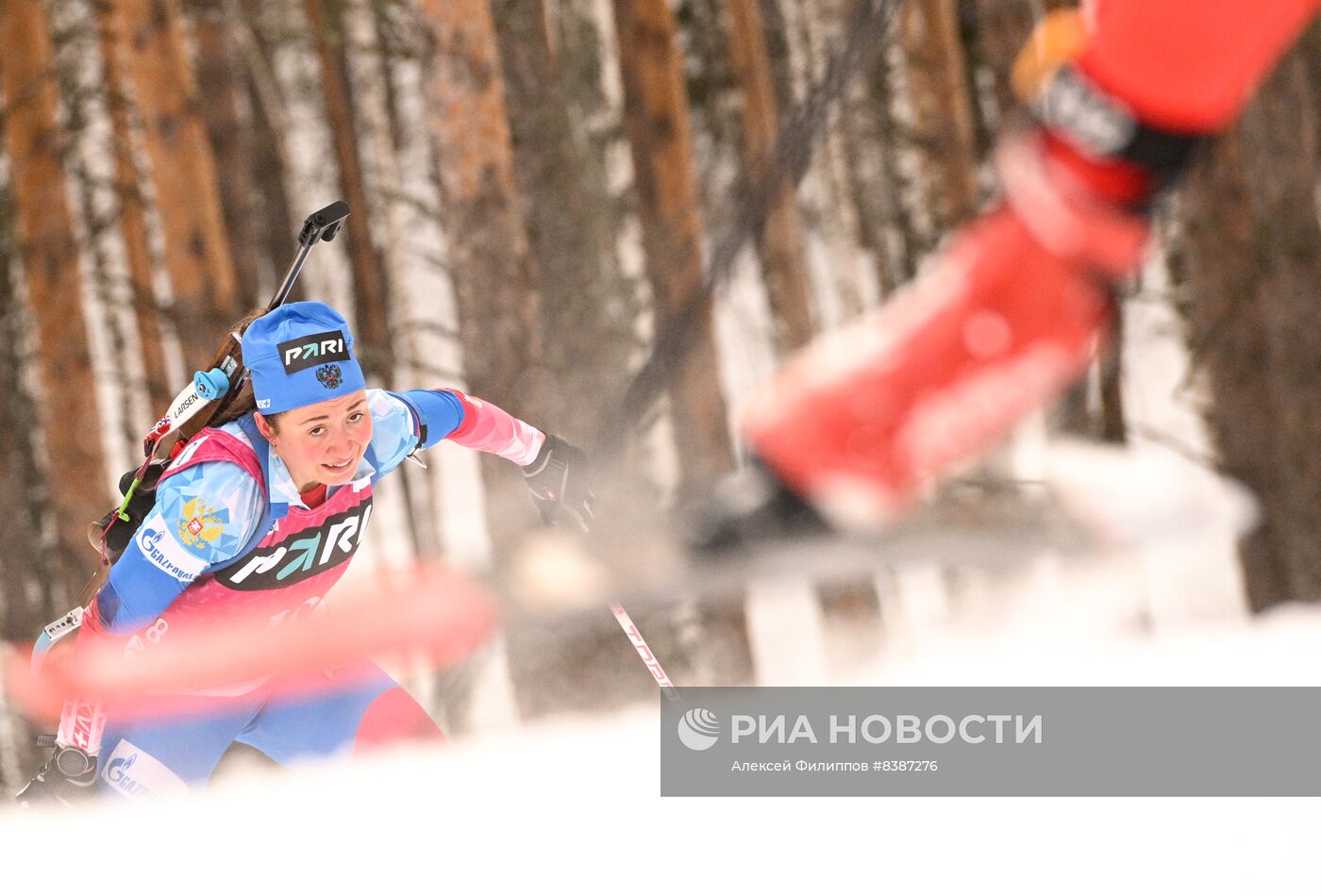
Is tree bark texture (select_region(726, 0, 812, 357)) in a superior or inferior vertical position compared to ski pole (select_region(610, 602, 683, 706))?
superior

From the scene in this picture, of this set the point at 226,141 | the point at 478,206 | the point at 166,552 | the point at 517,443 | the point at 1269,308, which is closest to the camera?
the point at 166,552

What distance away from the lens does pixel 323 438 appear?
258 cm

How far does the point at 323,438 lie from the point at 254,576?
0.44 meters

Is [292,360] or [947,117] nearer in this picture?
[292,360]

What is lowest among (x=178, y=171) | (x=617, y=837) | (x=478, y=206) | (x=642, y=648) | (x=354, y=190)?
(x=617, y=837)

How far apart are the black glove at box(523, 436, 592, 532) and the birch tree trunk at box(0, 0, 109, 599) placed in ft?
10.00

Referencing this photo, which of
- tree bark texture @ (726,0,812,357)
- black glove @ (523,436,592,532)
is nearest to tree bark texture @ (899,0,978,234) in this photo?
tree bark texture @ (726,0,812,357)

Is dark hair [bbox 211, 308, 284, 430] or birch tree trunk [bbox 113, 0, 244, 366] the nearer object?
dark hair [bbox 211, 308, 284, 430]

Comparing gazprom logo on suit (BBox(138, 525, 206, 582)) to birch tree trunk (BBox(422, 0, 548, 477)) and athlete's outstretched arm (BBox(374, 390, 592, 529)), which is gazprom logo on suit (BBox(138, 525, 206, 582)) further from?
birch tree trunk (BBox(422, 0, 548, 477))

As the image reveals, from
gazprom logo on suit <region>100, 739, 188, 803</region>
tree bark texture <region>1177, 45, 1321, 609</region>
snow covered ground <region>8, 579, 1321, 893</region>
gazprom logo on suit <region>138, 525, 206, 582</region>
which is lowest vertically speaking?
snow covered ground <region>8, 579, 1321, 893</region>

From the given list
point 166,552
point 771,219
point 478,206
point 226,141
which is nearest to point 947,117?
point 771,219

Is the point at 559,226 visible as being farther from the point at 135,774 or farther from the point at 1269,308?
the point at 135,774

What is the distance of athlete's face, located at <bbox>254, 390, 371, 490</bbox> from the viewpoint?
101 inches

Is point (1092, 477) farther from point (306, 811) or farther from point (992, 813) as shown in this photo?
point (306, 811)
